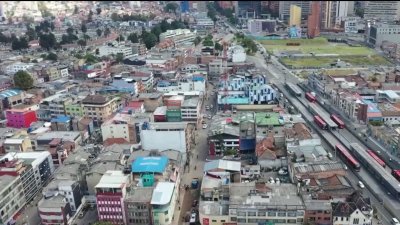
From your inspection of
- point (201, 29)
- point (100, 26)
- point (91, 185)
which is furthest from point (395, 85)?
point (100, 26)

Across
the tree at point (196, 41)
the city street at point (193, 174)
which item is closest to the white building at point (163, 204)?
the city street at point (193, 174)

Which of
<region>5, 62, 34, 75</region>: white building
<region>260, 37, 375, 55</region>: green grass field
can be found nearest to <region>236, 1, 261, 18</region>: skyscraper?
<region>260, 37, 375, 55</region>: green grass field

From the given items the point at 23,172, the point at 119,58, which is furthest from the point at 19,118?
the point at 119,58

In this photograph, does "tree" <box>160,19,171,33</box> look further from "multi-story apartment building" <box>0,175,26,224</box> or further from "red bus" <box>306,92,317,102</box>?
"multi-story apartment building" <box>0,175,26,224</box>

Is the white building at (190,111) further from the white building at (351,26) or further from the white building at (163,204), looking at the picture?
the white building at (351,26)

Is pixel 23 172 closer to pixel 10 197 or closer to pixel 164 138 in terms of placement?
pixel 10 197

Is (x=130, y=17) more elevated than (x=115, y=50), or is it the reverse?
(x=130, y=17)

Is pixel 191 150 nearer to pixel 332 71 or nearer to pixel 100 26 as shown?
pixel 332 71
